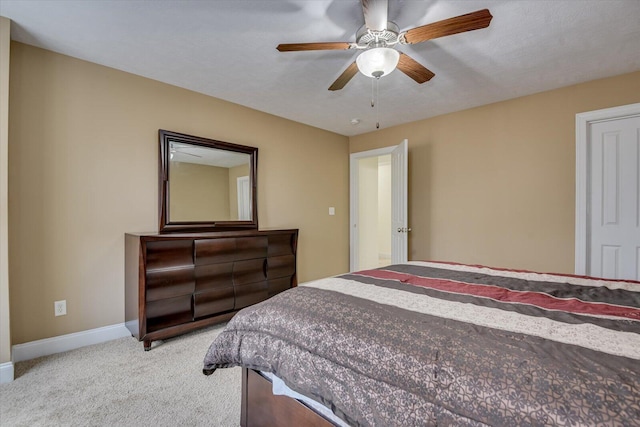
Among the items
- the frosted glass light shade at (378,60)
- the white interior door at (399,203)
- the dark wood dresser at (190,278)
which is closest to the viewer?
the frosted glass light shade at (378,60)

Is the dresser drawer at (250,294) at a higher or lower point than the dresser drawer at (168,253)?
lower

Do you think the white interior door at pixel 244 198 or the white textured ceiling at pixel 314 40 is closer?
the white textured ceiling at pixel 314 40

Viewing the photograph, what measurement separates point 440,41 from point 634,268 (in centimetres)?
264

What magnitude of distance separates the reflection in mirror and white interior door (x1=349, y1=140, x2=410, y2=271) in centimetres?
188

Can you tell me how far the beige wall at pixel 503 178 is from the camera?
2.91 m

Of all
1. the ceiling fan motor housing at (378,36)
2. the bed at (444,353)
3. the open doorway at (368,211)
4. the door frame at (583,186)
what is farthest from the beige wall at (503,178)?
the ceiling fan motor housing at (378,36)

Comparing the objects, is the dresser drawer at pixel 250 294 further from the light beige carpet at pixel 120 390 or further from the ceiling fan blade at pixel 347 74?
the ceiling fan blade at pixel 347 74

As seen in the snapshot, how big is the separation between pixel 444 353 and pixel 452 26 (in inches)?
62.0

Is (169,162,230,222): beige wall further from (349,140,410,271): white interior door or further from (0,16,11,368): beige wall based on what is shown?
(349,140,410,271): white interior door

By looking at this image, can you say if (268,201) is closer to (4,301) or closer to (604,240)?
(4,301)

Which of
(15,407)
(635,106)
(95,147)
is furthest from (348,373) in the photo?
(635,106)

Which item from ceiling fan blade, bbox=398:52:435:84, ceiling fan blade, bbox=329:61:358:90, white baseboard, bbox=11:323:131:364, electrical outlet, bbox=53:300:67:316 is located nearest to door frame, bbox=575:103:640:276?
ceiling fan blade, bbox=398:52:435:84

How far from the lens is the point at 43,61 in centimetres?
229

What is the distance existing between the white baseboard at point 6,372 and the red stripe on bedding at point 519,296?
2.35 metres
